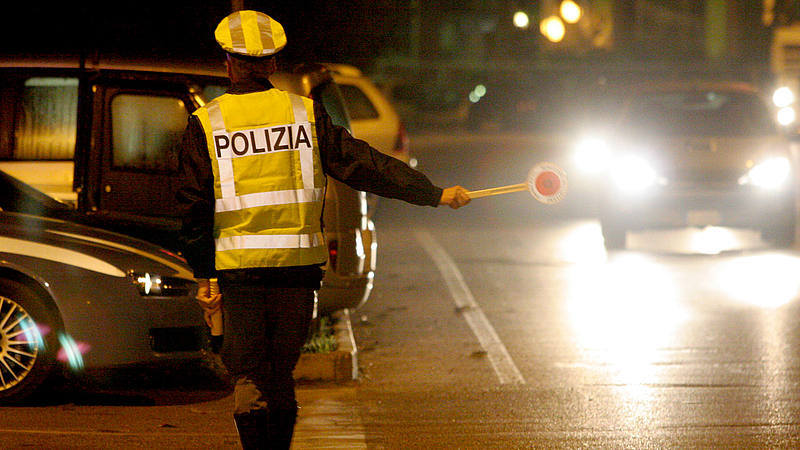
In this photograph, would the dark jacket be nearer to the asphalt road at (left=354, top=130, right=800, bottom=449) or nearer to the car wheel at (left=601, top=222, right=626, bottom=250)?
the asphalt road at (left=354, top=130, right=800, bottom=449)

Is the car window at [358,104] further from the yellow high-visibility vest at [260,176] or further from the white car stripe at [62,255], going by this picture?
the yellow high-visibility vest at [260,176]

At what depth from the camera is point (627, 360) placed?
27.9 feet

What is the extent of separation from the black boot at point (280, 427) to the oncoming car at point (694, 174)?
9.78 m

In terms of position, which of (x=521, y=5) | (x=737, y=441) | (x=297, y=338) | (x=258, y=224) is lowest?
(x=737, y=441)

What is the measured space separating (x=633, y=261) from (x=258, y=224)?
9342 millimetres

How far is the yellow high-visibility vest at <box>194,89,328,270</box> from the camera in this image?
464 cm

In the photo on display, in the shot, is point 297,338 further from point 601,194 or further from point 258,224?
point 601,194

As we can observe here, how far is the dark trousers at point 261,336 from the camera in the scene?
4707mm

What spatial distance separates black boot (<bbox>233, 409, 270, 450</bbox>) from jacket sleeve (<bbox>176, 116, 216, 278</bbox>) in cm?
50

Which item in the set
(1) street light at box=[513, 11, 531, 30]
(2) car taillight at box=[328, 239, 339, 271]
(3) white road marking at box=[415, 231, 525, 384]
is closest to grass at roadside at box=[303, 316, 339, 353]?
(2) car taillight at box=[328, 239, 339, 271]

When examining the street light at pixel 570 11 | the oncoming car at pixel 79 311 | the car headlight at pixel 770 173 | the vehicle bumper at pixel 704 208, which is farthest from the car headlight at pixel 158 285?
the street light at pixel 570 11

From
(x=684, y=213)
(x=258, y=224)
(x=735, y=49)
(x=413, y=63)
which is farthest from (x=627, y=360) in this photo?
(x=413, y=63)

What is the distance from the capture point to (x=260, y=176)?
4.66m

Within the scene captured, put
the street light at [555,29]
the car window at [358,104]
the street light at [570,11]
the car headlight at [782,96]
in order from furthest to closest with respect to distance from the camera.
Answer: the car headlight at [782,96]
the street light at [555,29]
the street light at [570,11]
the car window at [358,104]
